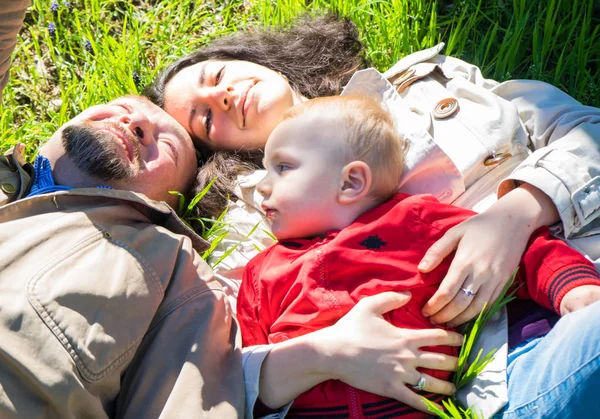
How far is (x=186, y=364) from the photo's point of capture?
6.72ft

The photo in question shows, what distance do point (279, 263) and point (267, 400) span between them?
456 millimetres

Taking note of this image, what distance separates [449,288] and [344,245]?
36cm

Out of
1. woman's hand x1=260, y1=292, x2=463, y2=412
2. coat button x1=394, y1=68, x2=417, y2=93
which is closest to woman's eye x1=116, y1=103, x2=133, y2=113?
coat button x1=394, y1=68, x2=417, y2=93

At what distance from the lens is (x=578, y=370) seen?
1.80 m

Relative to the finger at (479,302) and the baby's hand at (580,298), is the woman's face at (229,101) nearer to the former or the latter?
the finger at (479,302)

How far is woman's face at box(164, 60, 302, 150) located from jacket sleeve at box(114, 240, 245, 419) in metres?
0.78

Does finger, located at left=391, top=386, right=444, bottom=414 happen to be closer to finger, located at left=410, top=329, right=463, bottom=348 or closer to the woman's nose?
finger, located at left=410, top=329, right=463, bottom=348

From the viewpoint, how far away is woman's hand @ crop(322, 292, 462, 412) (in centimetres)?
196

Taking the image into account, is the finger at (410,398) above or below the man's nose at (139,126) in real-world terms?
below

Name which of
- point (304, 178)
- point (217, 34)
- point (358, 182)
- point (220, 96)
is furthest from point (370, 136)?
point (217, 34)

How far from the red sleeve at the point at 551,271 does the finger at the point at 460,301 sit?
0.19 m

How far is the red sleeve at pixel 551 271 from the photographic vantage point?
1975mm

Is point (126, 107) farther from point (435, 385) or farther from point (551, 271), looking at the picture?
point (551, 271)

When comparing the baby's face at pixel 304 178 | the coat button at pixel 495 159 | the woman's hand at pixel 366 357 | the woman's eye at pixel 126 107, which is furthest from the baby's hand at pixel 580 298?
the woman's eye at pixel 126 107
